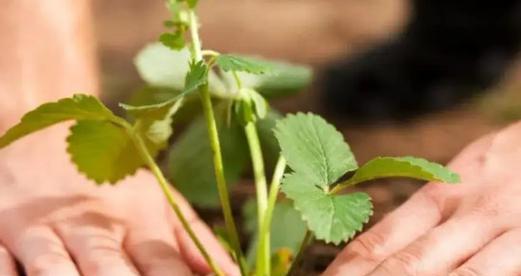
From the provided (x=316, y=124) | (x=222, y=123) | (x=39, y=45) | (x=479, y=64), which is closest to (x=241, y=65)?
(x=316, y=124)

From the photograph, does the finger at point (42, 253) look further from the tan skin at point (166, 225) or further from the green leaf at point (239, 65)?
the green leaf at point (239, 65)

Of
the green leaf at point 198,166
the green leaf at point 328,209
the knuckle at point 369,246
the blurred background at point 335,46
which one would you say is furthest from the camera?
the blurred background at point 335,46

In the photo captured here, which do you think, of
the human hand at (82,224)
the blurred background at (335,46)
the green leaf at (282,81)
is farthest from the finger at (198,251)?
the blurred background at (335,46)

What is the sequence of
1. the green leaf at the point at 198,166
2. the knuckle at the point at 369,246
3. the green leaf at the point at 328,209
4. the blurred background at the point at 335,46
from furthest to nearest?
the blurred background at the point at 335,46 → the green leaf at the point at 198,166 → the knuckle at the point at 369,246 → the green leaf at the point at 328,209

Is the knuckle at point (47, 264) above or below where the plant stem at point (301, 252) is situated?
below

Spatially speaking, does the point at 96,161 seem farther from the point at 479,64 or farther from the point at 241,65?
the point at 479,64

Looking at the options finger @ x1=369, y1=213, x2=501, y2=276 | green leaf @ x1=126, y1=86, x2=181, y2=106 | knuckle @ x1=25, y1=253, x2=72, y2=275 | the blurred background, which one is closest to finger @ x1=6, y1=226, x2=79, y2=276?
knuckle @ x1=25, y1=253, x2=72, y2=275

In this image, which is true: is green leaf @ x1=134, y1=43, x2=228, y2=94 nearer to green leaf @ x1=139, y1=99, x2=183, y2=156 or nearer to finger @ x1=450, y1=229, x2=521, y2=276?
green leaf @ x1=139, y1=99, x2=183, y2=156
